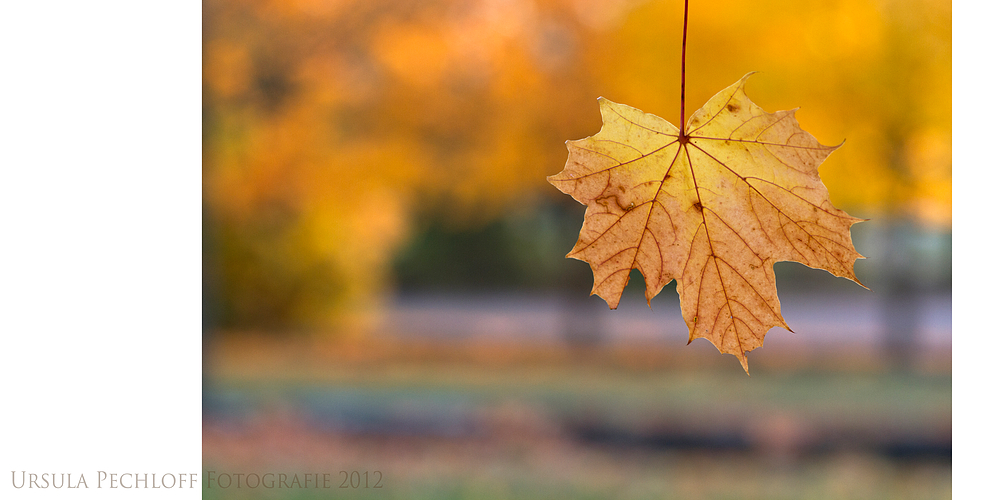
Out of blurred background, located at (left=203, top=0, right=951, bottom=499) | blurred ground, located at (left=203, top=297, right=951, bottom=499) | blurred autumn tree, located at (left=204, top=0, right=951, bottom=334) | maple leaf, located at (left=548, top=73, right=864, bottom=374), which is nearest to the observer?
maple leaf, located at (left=548, top=73, right=864, bottom=374)

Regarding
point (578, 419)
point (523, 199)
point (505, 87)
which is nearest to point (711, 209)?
point (578, 419)

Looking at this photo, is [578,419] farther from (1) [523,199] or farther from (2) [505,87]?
(1) [523,199]

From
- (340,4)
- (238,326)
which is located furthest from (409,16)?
(238,326)

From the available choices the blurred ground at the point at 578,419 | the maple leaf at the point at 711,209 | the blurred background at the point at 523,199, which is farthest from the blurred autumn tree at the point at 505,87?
the maple leaf at the point at 711,209

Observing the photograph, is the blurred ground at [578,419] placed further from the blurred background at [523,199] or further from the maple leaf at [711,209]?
the maple leaf at [711,209]

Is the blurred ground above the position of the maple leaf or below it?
below

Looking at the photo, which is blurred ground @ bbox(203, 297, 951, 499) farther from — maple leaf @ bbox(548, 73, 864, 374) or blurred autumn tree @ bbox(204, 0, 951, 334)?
maple leaf @ bbox(548, 73, 864, 374)

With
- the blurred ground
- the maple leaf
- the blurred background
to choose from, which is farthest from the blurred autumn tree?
the maple leaf
